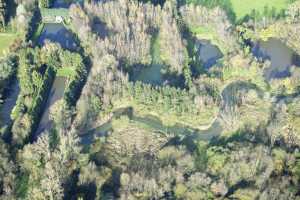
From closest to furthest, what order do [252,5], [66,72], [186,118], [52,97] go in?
1. [186,118]
2. [52,97]
3. [66,72]
4. [252,5]

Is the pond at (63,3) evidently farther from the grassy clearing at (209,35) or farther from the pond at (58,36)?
the grassy clearing at (209,35)

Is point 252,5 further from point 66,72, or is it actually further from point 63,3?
point 66,72

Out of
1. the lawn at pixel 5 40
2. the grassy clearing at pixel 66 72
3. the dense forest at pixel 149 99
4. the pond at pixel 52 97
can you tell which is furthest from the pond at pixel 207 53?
the lawn at pixel 5 40

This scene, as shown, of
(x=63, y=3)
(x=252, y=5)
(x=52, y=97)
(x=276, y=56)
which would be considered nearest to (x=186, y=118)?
(x=52, y=97)

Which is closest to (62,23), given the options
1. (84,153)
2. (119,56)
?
(119,56)

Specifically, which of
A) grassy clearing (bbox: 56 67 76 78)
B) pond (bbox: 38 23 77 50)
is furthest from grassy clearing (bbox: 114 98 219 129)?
pond (bbox: 38 23 77 50)

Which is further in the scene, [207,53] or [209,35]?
[209,35]

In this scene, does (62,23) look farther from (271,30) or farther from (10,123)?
(271,30)
